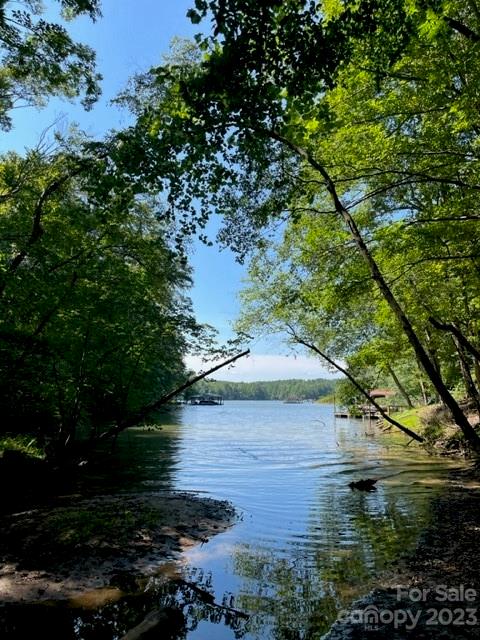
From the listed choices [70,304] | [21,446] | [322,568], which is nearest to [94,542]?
[322,568]

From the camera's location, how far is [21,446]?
18.4 m

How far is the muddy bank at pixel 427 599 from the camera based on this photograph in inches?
198

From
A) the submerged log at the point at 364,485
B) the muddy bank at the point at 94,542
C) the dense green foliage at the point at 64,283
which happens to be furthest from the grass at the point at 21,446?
the submerged log at the point at 364,485

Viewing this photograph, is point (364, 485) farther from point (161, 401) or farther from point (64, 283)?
point (64, 283)

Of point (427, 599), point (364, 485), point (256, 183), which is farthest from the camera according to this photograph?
point (364, 485)

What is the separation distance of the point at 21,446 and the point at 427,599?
56.3 feet

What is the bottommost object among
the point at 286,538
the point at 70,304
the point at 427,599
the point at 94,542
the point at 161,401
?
the point at 286,538

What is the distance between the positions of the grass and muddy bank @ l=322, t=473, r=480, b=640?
48.9 feet

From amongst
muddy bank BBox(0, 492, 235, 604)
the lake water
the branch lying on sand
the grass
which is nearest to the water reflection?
the lake water

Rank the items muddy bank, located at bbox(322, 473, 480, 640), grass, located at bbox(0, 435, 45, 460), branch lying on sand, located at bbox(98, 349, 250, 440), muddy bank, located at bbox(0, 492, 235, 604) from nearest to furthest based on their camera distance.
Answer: muddy bank, located at bbox(322, 473, 480, 640)
muddy bank, located at bbox(0, 492, 235, 604)
branch lying on sand, located at bbox(98, 349, 250, 440)
grass, located at bbox(0, 435, 45, 460)

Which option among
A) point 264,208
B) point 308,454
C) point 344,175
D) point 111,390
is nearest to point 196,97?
point 264,208

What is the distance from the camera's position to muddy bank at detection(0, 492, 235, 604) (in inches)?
293

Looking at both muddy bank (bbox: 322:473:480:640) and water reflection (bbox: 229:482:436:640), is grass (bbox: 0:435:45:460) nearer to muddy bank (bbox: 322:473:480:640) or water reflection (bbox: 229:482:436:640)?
water reflection (bbox: 229:482:436:640)

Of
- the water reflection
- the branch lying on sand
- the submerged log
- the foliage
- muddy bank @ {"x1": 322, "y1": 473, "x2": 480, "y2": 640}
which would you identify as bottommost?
the submerged log
